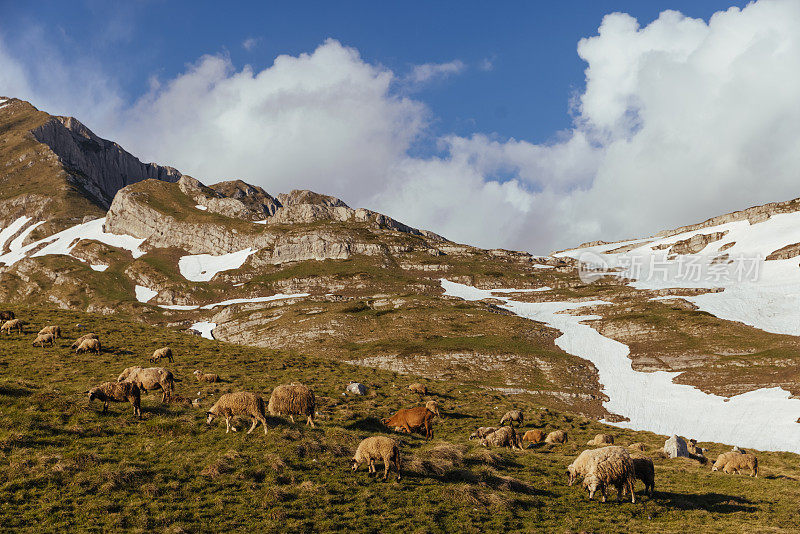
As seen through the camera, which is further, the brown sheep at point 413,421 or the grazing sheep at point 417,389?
the grazing sheep at point 417,389

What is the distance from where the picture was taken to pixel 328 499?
2039cm

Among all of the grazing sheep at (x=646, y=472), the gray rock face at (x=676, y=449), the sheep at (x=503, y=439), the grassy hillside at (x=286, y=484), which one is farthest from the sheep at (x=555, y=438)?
the grazing sheep at (x=646, y=472)

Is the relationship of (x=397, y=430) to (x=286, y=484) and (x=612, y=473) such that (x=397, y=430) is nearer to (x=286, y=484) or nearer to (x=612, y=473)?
(x=286, y=484)

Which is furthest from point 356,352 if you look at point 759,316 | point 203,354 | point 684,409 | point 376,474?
point 759,316

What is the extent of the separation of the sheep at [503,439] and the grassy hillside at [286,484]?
5.93 ft

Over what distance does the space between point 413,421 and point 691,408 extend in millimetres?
75013

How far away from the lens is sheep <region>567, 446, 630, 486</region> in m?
23.2

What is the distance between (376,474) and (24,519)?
48.6 feet

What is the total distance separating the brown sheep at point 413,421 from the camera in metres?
35.4

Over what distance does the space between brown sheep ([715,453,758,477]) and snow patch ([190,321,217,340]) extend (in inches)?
5900

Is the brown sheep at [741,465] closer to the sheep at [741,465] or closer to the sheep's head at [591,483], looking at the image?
the sheep at [741,465]

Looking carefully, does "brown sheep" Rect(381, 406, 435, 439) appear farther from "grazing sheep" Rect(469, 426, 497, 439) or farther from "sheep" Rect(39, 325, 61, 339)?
"sheep" Rect(39, 325, 61, 339)

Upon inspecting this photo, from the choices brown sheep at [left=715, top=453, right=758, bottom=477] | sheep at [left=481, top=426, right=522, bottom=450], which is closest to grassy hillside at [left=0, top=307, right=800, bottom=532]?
brown sheep at [left=715, top=453, right=758, bottom=477]

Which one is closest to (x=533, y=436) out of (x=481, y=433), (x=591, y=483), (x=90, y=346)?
(x=481, y=433)
